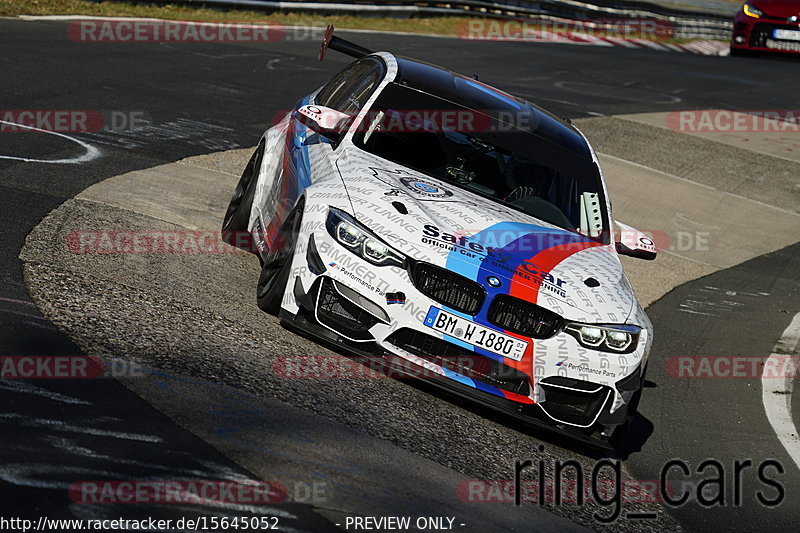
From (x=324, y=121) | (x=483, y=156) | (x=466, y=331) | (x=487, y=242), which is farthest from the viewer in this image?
(x=483, y=156)

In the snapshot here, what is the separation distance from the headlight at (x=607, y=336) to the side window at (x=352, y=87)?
2.33 meters

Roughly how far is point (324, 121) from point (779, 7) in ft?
66.6

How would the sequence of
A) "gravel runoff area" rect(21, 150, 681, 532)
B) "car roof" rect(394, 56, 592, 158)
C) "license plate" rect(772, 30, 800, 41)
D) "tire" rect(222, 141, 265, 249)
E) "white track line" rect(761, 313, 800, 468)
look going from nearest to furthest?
1. "gravel runoff area" rect(21, 150, 681, 532)
2. "white track line" rect(761, 313, 800, 468)
3. "car roof" rect(394, 56, 592, 158)
4. "tire" rect(222, 141, 265, 249)
5. "license plate" rect(772, 30, 800, 41)

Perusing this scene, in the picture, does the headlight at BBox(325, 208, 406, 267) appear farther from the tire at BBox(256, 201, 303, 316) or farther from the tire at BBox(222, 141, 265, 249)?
the tire at BBox(222, 141, 265, 249)

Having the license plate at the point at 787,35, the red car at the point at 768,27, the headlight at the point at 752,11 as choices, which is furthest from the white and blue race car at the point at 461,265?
the license plate at the point at 787,35

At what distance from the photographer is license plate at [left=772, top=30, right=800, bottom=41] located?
2458cm

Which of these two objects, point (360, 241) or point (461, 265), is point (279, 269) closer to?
point (360, 241)

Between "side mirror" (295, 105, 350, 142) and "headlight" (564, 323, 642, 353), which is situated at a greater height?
"side mirror" (295, 105, 350, 142)

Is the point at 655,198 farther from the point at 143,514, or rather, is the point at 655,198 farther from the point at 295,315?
the point at 143,514

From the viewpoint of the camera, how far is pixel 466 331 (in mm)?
5414

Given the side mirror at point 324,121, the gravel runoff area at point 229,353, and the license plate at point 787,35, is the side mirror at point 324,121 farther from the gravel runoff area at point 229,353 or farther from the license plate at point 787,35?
the license plate at point 787,35

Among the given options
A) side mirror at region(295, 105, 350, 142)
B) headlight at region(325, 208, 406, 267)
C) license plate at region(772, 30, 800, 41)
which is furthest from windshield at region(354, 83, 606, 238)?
license plate at region(772, 30, 800, 41)

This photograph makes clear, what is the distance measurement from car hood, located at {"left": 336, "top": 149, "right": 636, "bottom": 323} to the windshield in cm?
19

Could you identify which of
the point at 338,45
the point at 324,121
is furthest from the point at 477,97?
the point at 338,45
